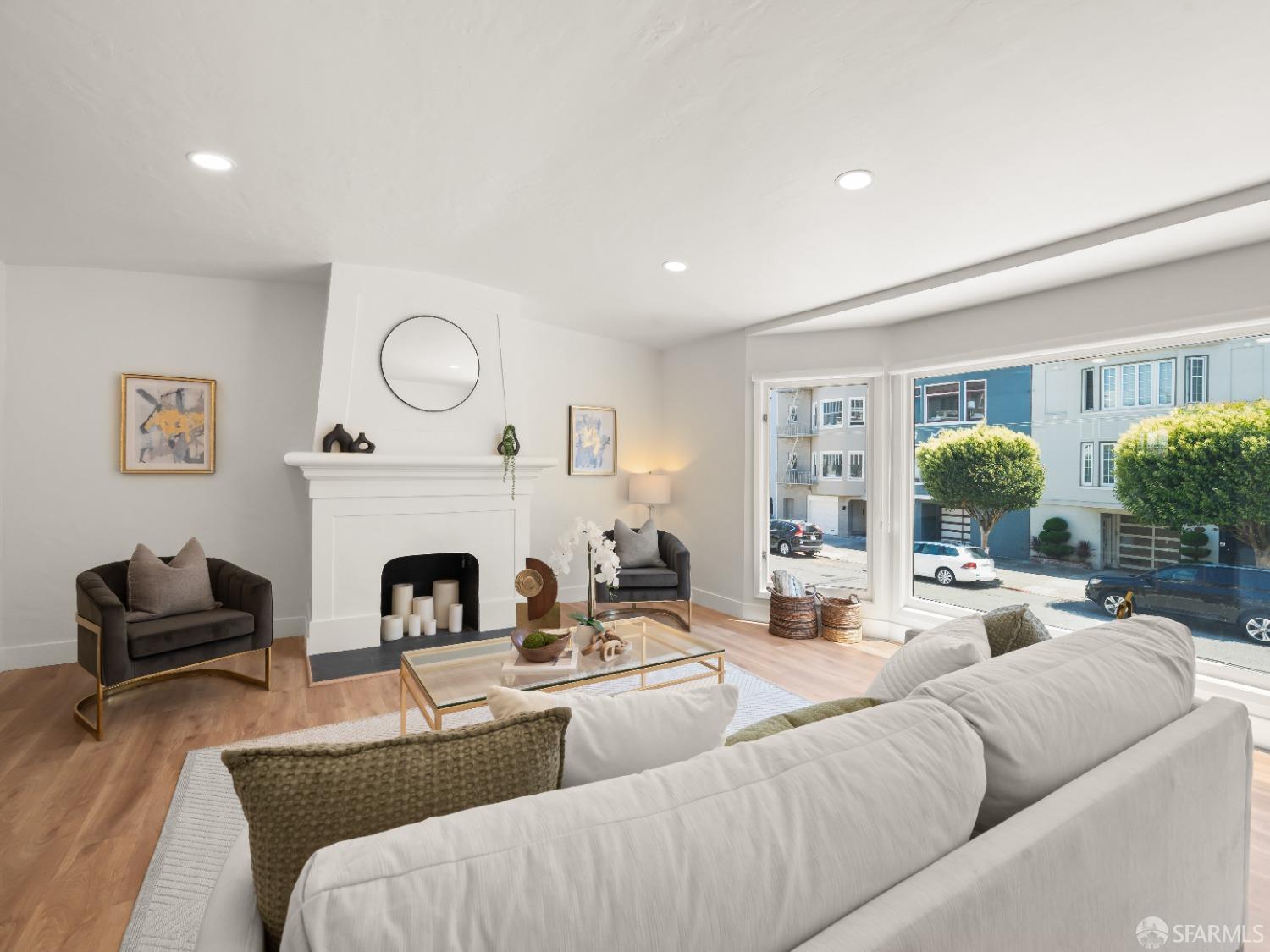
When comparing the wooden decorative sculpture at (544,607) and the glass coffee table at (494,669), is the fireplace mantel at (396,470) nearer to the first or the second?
the wooden decorative sculpture at (544,607)

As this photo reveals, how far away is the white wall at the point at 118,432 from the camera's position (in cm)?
387

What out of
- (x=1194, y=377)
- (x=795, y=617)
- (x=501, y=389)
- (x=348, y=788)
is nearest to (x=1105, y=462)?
(x=1194, y=377)

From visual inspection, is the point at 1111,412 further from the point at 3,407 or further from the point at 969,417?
the point at 3,407

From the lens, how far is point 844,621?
4.62m

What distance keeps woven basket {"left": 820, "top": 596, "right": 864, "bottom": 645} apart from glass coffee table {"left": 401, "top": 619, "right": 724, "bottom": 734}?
1916 mm

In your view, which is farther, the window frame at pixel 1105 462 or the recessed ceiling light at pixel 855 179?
the window frame at pixel 1105 462

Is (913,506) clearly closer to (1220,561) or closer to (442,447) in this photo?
(1220,561)

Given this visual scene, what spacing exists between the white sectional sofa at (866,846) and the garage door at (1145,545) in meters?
2.48

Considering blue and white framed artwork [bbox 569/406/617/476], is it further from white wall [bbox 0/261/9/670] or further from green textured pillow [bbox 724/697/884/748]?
green textured pillow [bbox 724/697/884/748]

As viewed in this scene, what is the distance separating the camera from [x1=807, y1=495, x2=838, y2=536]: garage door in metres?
5.05

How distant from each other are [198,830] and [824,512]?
4279 mm

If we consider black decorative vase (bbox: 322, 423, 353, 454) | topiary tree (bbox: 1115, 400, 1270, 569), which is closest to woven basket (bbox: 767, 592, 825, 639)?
topiary tree (bbox: 1115, 400, 1270, 569)

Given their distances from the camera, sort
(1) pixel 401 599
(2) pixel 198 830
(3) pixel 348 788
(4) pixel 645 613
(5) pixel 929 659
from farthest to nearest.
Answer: (4) pixel 645 613, (1) pixel 401 599, (2) pixel 198 830, (5) pixel 929 659, (3) pixel 348 788

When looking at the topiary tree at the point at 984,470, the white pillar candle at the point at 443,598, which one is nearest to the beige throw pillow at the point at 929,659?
the topiary tree at the point at 984,470
